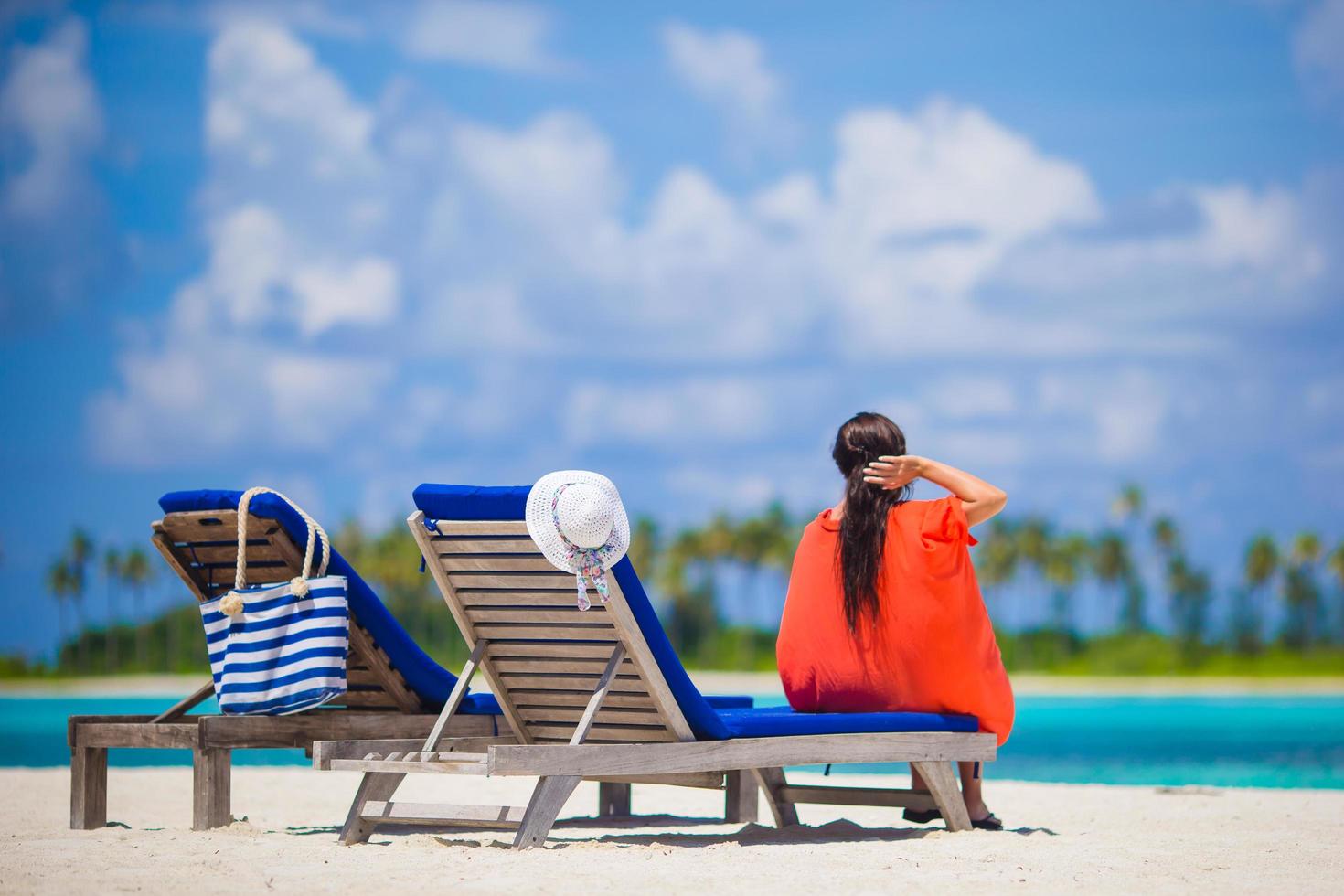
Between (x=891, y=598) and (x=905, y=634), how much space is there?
15 centimetres

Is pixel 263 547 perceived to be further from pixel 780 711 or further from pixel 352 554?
pixel 352 554

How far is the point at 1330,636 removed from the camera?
80562 millimetres

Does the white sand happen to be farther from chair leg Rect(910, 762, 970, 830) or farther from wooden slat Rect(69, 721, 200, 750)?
wooden slat Rect(69, 721, 200, 750)

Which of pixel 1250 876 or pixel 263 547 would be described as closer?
pixel 1250 876

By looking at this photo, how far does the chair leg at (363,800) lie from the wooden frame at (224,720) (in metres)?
0.53

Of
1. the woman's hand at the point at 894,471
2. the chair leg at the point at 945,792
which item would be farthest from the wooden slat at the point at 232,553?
the chair leg at the point at 945,792

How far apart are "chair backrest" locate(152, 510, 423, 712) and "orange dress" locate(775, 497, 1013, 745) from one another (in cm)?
166

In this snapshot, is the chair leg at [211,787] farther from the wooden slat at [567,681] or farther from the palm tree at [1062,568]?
the palm tree at [1062,568]

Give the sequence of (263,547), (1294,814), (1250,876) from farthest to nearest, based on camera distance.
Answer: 1. (1294,814)
2. (263,547)
3. (1250,876)

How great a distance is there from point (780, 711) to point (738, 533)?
7860 cm

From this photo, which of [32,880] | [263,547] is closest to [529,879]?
[32,880]

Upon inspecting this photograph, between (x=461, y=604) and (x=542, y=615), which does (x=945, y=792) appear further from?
(x=461, y=604)

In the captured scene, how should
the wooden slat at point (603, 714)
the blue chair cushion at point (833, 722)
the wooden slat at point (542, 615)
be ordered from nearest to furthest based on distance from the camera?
the wooden slat at point (542, 615), the wooden slat at point (603, 714), the blue chair cushion at point (833, 722)

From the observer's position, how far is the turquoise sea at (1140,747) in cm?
1645
